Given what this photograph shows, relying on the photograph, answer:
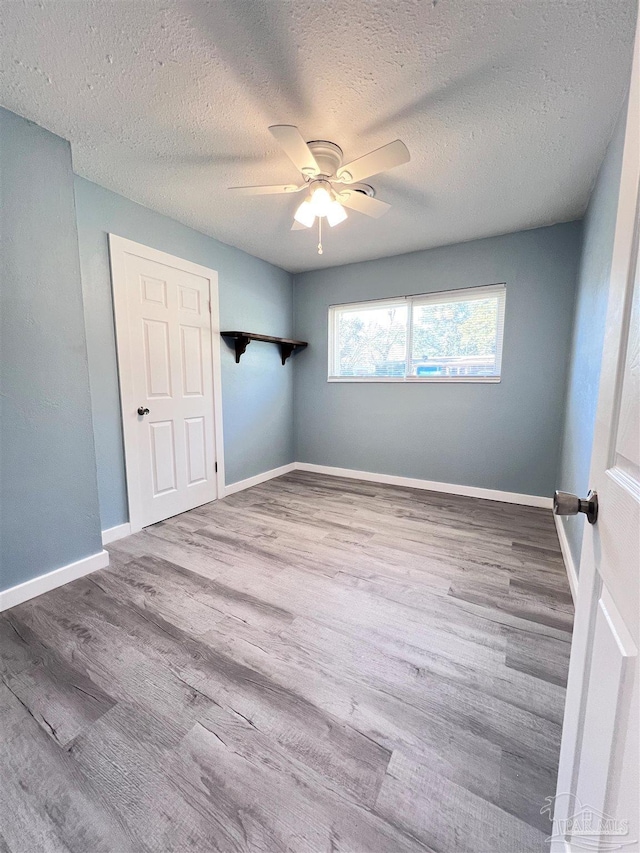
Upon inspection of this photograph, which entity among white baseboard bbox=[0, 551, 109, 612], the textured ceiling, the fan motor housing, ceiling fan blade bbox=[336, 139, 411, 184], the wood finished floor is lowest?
the wood finished floor

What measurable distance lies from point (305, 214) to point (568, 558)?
2.63 metres

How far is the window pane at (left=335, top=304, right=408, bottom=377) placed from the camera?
140 inches

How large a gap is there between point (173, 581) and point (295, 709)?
1076 mm

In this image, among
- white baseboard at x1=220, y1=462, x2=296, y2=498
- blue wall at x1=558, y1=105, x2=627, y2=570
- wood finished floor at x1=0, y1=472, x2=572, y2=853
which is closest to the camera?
wood finished floor at x1=0, y1=472, x2=572, y2=853

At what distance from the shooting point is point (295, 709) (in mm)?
1174

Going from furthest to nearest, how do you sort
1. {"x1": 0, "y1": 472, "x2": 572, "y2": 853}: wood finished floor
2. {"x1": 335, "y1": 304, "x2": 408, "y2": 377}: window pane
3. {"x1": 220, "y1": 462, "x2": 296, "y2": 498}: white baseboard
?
{"x1": 335, "y1": 304, "x2": 408, "y2": 377}: window pane
{"x1": 220, "y1": 462, "x2": 296, "y2": 498}: white baseboard
{"x1": 0, "y1": 472, "x2": 572, "y2": 853}: wood finished floor

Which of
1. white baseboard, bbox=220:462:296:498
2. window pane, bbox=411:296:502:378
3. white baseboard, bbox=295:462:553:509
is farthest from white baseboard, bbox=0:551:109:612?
window pane, bbox=411:296:502:378

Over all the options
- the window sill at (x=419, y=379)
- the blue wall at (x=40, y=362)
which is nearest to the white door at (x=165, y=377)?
the blue wall at (x=40, y=362)

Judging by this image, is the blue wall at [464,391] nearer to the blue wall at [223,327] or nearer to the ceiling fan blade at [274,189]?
the blue wall at [223,327]

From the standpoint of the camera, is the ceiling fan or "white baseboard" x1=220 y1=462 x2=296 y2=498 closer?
the ceiling fan

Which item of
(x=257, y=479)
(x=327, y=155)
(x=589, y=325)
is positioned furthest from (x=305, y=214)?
(x=257, y=479)

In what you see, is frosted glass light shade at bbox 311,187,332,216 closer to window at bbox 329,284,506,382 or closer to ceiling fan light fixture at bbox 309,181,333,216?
ceiling fan light fixture at bbox 309,181,333,216

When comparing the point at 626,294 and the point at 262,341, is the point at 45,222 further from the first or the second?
the point at 626,294

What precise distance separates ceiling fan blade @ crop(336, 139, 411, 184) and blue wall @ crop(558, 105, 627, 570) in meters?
1.00
